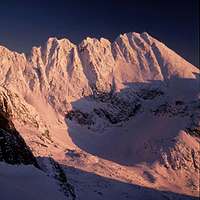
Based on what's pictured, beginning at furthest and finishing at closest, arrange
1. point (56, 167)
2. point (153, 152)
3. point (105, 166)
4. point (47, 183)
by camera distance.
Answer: point (153, 152), point (105, 166), point (56, 167), point (47, 183)

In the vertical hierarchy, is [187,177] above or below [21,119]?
below

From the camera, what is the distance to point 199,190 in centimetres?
16362

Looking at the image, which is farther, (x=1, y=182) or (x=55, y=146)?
(x=55, y=146)

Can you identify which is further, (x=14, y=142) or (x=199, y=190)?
(x=199, y=190)

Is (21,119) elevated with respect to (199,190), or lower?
elevated

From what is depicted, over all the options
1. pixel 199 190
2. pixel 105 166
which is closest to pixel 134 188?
pixel 105 166

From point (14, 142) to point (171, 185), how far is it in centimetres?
13071

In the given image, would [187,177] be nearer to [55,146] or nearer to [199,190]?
[199,190]

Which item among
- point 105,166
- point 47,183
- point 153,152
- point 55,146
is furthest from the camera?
point 153,152

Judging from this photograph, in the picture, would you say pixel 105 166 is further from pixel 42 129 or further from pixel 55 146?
pixel 42 129

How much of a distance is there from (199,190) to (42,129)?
58841mm

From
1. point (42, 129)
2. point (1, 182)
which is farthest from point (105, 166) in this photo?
point (1, 182)

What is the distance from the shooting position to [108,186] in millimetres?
128875

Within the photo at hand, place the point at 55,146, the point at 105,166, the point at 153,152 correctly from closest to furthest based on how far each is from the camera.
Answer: the point at 105,166
the point at 55,146
the point at 153,152
